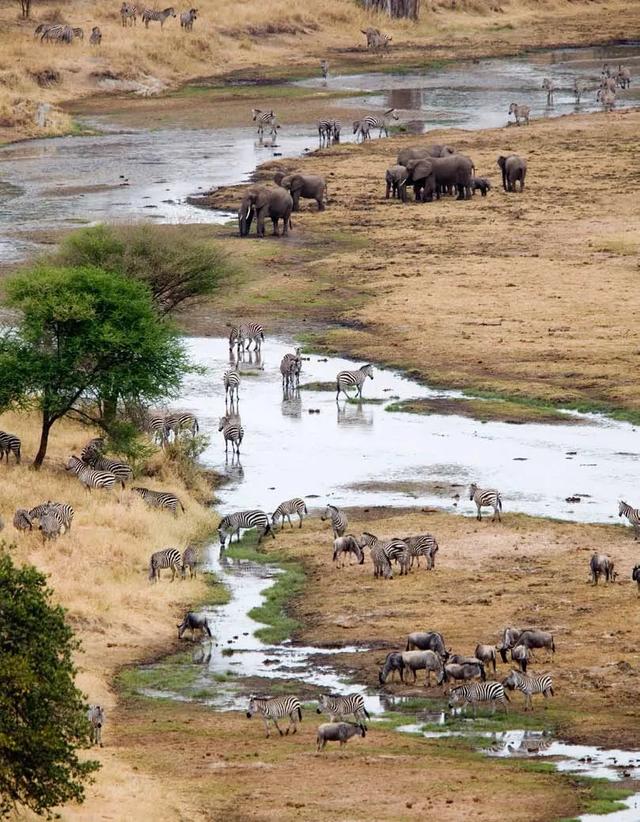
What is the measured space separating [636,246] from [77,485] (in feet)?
88.4

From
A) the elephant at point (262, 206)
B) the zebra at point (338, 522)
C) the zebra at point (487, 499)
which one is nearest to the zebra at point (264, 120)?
the elephant at point (262, 206)

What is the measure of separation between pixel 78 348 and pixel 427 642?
12.7 metres

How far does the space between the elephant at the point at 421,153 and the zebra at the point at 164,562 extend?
3814cm

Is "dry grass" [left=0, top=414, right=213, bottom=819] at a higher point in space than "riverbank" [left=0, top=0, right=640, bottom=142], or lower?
lower

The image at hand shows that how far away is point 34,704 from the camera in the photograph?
65.3ft

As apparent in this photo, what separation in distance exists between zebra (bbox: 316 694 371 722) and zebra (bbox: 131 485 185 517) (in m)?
10.7

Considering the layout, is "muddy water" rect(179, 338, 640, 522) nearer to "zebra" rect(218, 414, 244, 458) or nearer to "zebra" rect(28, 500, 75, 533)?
"zebra" rect(218, 414, 244, 458)

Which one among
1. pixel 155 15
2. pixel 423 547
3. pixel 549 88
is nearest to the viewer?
pixel 423 547

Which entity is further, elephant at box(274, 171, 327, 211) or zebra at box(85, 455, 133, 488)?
elephant at box(274, 171, 327, 211)

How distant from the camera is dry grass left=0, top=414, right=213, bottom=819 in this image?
93.4 ft

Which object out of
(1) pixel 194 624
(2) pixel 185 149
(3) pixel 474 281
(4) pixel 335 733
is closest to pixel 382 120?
(2) pixel 185 149

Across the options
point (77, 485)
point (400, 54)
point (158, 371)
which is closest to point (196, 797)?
point (77, 485)

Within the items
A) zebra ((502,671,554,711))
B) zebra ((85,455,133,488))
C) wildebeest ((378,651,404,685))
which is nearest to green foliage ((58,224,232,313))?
zebra ((85,455,133,488))

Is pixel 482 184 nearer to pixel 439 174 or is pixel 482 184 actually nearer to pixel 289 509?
pixel 439 174
